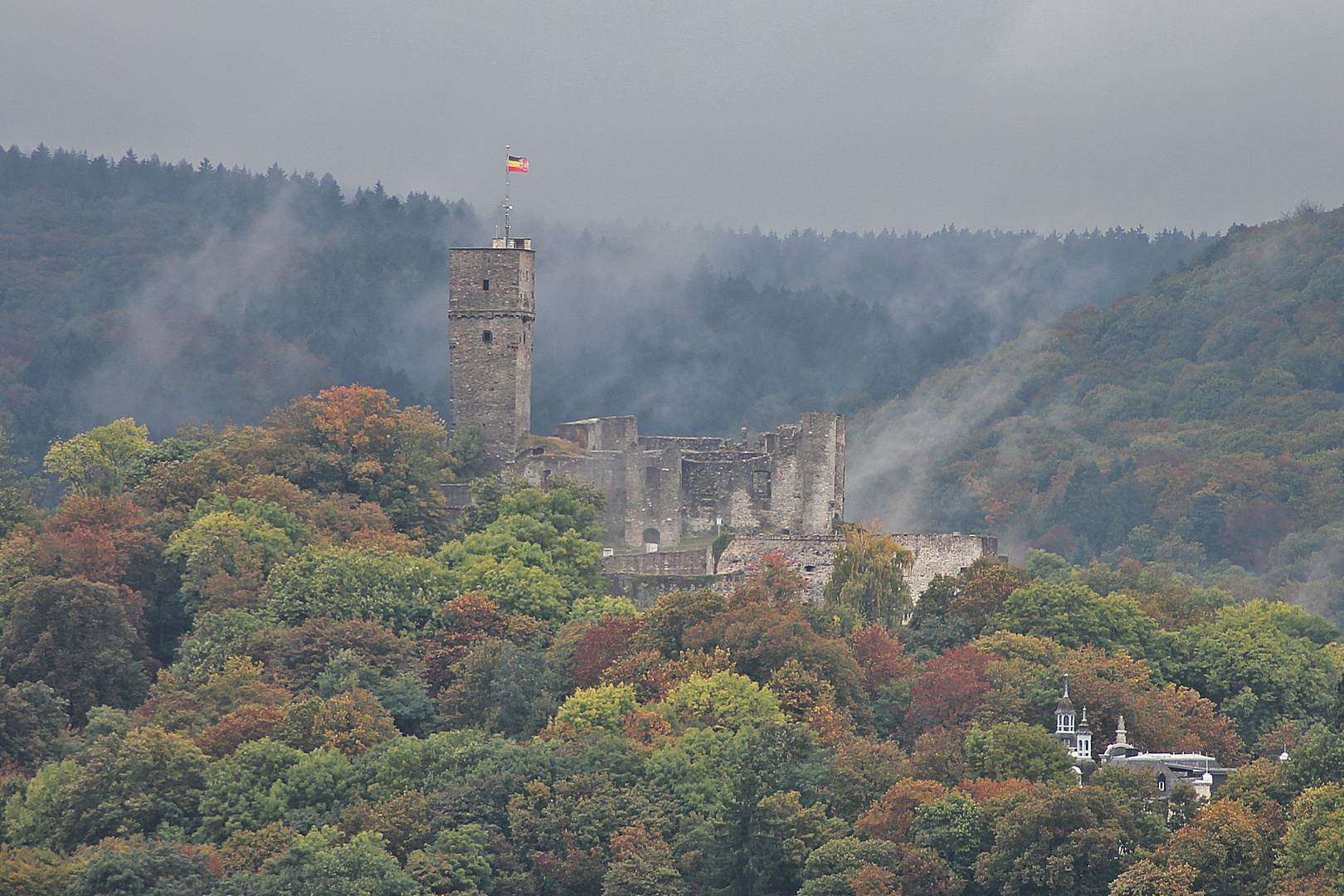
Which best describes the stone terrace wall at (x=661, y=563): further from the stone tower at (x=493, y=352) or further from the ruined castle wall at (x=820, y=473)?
the stone tower at (x=493, y=352)

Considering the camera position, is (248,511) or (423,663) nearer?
(423,663)

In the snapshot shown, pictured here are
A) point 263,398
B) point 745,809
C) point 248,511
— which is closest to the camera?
point 745,809

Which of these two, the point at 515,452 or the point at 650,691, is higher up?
the point at 515,452

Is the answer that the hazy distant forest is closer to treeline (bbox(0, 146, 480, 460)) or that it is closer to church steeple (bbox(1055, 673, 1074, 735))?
church steeple (bbox(1055, 673, 1074, 735))

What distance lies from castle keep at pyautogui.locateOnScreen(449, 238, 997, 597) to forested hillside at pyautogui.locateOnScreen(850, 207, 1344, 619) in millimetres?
37688

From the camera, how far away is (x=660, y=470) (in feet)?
217

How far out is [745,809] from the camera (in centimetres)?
5091

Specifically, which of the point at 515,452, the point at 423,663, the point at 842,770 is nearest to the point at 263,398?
the point at 515,452

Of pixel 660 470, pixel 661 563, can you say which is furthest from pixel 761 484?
pixel 661 563

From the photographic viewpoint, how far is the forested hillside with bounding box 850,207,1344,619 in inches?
4532

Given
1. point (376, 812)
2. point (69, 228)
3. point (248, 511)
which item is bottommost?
point (376, 812)

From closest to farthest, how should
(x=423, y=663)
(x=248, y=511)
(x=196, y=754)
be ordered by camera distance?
(x=196, y=754), (x=423, y=663), (x=248, y=511)

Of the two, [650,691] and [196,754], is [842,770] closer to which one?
[650,691]

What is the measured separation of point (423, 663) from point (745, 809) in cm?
1133
